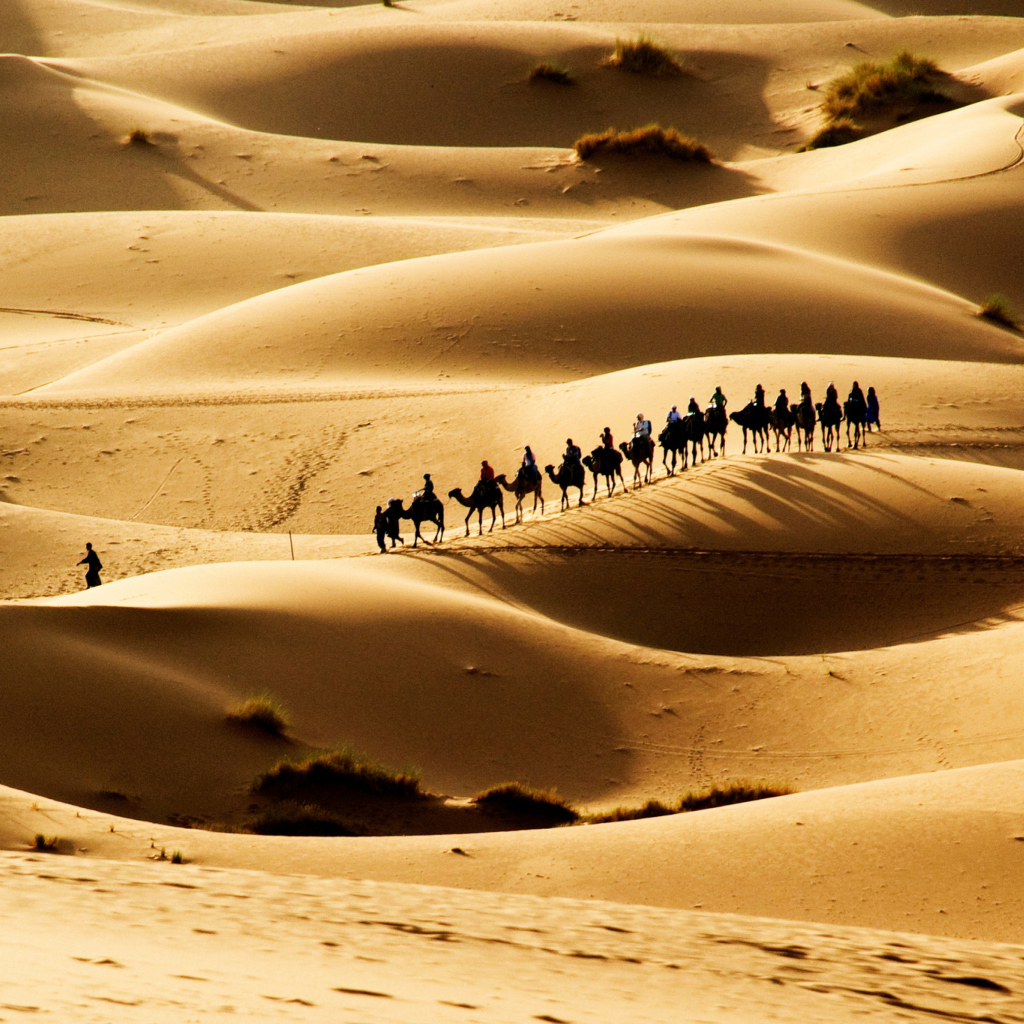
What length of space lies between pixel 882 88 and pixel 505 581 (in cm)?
4549

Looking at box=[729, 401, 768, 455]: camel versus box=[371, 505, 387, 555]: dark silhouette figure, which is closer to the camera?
box=[371, 505, 387, 555]: dark silhouette figure

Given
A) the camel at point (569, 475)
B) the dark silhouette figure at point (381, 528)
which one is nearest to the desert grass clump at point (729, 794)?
the dark silhouette figure at point (381, 528)

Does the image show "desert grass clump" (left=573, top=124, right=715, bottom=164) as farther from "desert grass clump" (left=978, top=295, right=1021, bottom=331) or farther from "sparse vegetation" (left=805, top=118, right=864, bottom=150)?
"desert grass clump" (left=978, top=295, right=1021, bottom=331)

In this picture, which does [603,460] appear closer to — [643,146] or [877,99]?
[643,146]

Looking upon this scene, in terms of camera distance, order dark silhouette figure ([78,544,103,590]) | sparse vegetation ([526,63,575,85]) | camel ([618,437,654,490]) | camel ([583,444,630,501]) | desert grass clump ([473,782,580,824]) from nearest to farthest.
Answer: desert grass clump ([473,782,580,824]) < dark silhouette figure ([78,544,103,590]) < camel ([583,444,630,501]) < camel ([618,437,654,490]) < sparse vegetation ([526,63,575,85])

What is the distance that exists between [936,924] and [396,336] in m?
27.4

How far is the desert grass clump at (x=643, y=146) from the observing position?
191 feet

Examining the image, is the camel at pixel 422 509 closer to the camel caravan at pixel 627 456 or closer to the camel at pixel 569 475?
the camel caravan at pixel 627 456

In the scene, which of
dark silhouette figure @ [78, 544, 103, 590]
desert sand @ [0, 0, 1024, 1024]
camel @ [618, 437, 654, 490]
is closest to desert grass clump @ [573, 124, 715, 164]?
desert sand @ [0, 0, 1024, 1024]

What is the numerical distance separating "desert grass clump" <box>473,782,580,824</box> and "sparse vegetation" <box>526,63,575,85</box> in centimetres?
5477

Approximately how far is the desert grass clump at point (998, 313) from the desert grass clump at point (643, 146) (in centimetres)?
2139

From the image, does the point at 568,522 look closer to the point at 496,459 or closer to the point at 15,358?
the point at 496,459

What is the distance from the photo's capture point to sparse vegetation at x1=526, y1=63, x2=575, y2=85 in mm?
65250

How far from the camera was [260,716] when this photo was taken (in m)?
15.5
